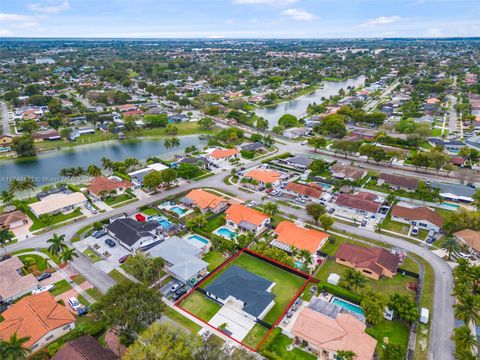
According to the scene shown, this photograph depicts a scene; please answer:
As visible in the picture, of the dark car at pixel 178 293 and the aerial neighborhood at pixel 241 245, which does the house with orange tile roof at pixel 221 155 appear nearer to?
the aerial neighborhood at pixel 241 245

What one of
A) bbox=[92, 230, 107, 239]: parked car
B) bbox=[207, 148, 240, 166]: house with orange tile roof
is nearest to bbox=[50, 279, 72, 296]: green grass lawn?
bbox=[92, 230, 107, 239]: parked car

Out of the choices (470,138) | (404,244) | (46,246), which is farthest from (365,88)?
(46,246)

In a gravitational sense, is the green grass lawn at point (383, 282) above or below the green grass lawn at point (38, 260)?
above

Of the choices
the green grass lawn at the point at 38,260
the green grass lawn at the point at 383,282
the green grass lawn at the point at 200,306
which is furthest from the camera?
the green grass lawn at the point at 38,260

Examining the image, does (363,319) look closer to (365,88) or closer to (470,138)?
(470,138)

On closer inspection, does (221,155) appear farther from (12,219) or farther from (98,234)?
(12,219)

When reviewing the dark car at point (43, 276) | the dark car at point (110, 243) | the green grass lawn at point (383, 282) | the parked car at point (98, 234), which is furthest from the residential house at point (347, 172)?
the dark car at point (43, 276)
